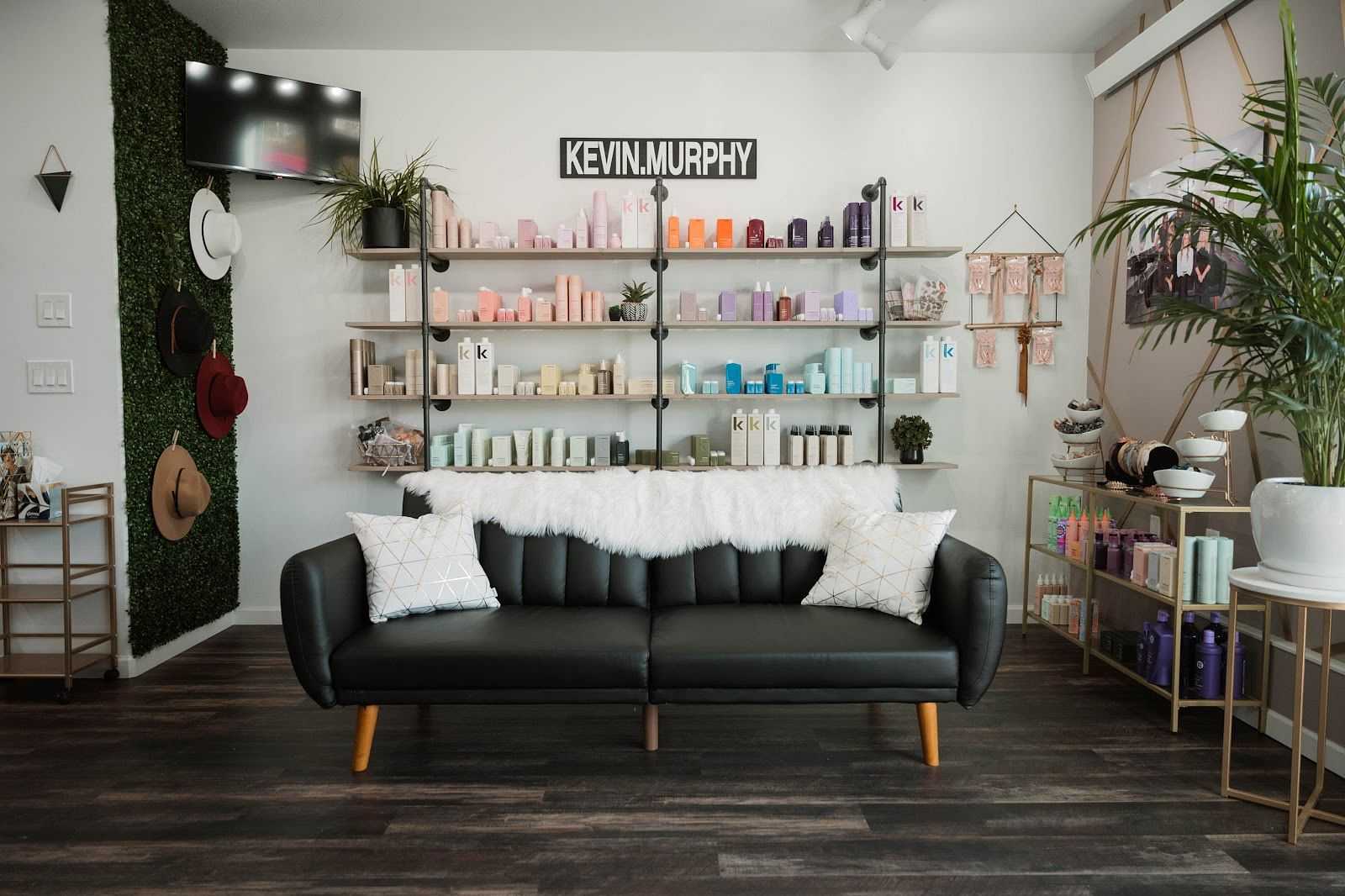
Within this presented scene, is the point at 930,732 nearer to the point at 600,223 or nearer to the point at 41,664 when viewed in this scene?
the point at 600,223

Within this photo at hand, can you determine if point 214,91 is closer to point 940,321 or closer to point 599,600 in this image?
point 599,600

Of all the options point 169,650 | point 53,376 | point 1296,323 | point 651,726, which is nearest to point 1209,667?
point 1296,323

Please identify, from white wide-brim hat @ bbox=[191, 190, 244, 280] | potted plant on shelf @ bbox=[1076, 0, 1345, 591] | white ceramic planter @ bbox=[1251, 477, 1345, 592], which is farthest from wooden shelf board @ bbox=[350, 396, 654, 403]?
white ceramic planter @ bbox=[1251, 477, 1345, 592]

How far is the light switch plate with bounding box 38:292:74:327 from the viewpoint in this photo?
327cm

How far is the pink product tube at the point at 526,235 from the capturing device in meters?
3.92

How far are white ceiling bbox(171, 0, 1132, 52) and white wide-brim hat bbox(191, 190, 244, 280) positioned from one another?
887mm

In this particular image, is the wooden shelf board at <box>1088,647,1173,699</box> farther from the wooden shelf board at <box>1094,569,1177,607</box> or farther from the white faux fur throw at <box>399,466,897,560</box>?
the white faux fur throw at <box>399,466,897,560</box>

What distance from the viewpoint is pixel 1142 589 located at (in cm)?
297

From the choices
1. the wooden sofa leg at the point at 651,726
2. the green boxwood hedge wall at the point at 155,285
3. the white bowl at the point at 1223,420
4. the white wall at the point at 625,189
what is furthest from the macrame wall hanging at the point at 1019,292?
the green boxwood hedge wall at the point at 155,285

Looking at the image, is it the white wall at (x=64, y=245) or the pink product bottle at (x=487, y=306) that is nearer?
the white wall at (x=64, y=245)

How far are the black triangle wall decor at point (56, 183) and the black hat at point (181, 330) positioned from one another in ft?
1.70

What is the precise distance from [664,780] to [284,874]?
1.04 meters

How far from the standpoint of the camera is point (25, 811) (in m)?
2.20

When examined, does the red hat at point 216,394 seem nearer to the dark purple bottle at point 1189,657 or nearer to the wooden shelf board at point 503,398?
the wooden shelf board at point 503,398
